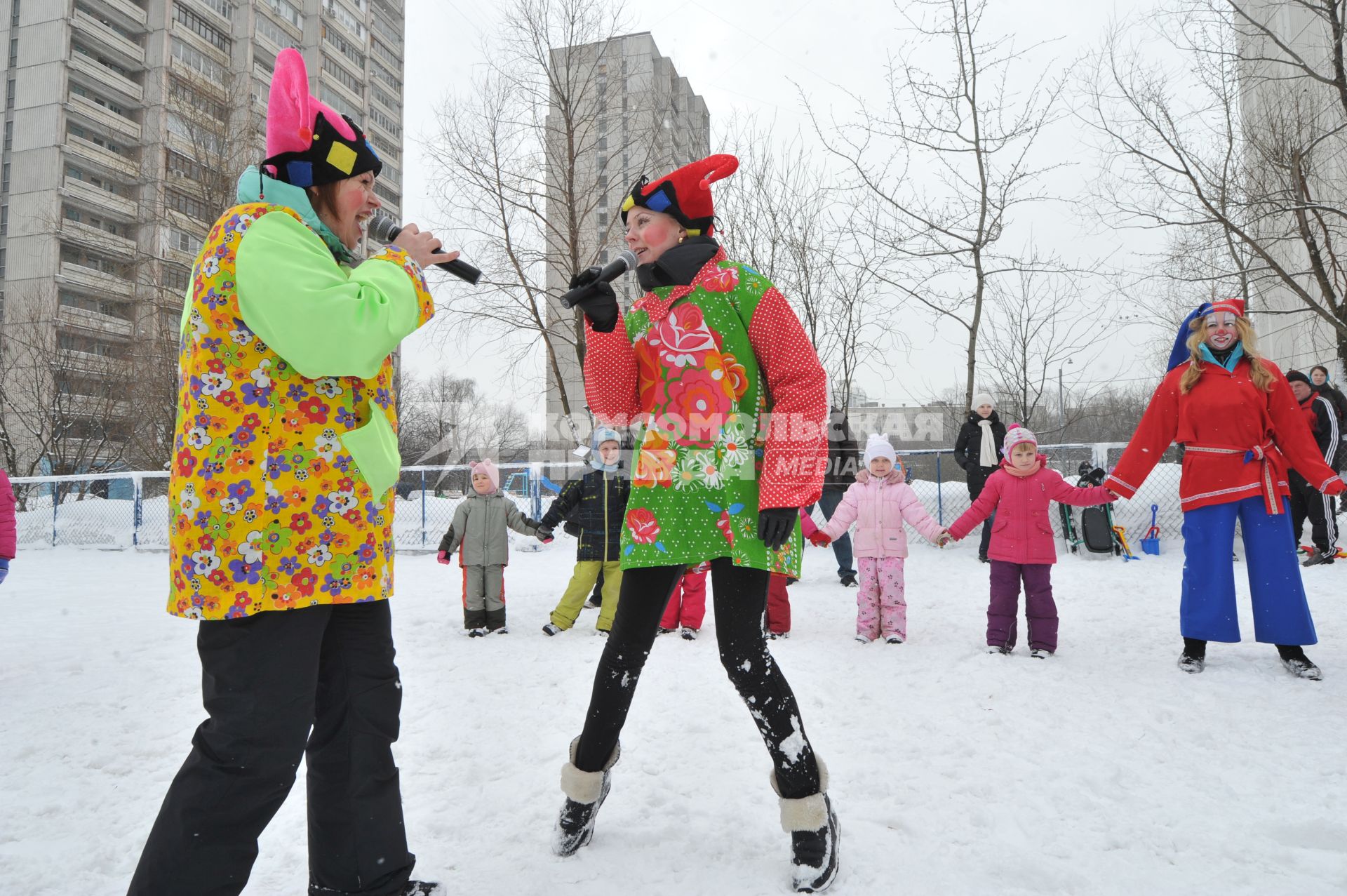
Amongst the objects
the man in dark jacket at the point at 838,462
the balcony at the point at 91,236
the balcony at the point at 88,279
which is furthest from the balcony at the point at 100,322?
the man in dark jacket at the point at 838,462

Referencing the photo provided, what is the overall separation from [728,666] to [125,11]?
58.2 metres

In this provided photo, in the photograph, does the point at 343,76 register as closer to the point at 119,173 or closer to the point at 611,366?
the point at 119,173

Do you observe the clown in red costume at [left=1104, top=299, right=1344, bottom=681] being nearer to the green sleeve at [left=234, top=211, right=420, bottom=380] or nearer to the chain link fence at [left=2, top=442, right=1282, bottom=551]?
the green sleeve at [left=234, top=211, right=420, bottom=380]

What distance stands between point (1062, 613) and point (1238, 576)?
2.92 meters

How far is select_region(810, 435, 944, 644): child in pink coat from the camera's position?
5.45 metres

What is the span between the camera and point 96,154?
42.6 metres

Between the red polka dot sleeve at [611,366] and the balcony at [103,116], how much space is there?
53849mm

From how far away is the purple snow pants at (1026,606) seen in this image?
4.78 metres

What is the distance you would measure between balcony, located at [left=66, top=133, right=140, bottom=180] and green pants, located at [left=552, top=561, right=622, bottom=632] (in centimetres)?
4725

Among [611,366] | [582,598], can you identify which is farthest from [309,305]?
[582,598]

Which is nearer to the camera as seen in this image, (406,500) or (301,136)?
(301,136)

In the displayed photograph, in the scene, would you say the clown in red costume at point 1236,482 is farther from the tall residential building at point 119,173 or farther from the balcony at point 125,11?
the balcony at point 125,11

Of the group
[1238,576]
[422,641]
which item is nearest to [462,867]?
[422,641]

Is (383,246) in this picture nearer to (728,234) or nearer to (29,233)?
(728,234)
